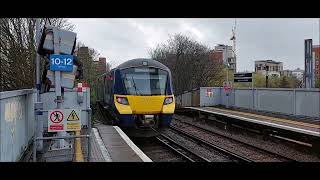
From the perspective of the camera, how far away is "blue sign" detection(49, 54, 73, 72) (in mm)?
9695

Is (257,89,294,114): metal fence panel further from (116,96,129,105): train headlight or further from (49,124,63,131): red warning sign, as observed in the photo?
(49,124,63,131): red warning sign

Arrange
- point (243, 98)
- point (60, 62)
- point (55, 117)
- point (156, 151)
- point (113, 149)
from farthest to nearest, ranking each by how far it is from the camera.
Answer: point (243, 98) → point (156, 151) → point (113, 149) → point (60, 62) → point (55, 117)

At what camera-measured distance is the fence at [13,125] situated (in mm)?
6962

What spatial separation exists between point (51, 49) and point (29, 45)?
53.4 feet

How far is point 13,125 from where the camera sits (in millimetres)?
8117

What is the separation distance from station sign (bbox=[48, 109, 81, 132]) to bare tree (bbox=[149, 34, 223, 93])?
37.4m

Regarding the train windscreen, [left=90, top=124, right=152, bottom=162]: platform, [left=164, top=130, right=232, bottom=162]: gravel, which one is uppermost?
the train windscreen

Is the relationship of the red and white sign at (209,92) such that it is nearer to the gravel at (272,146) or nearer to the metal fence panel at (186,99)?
the metal fence panel at (186,99)

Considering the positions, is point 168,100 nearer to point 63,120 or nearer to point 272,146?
point 272,146

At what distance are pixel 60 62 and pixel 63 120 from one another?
5.16 feet

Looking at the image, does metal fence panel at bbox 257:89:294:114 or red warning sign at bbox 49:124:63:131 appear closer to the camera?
red warning sign at bbox 49:124:63:131

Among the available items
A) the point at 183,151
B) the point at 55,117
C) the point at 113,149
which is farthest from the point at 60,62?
the point at 183,151

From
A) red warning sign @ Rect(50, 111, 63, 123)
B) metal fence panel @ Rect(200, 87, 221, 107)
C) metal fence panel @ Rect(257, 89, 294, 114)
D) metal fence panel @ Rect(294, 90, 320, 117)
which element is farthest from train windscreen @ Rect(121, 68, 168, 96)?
metal fence panel @ Rect(200, 87, 221, 107)
